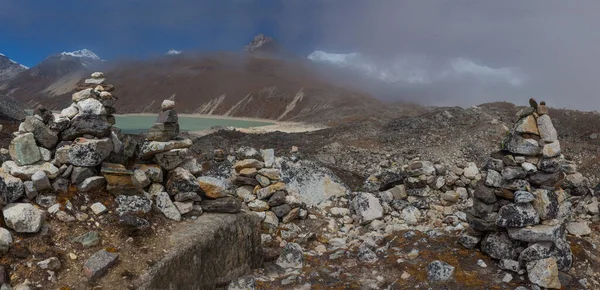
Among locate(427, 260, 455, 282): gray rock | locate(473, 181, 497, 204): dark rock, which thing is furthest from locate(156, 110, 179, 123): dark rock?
locate(473, 181, 497, 204): dark rock

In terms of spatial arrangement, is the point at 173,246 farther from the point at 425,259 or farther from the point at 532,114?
the point at 532,114

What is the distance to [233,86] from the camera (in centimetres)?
13200

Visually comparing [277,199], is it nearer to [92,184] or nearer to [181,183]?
[181,183]

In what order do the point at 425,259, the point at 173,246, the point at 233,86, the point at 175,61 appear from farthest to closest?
the point at 175,61
the point at 233,86
the point at 425,259
the point at 173,246

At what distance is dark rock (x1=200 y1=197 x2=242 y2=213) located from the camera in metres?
8.56

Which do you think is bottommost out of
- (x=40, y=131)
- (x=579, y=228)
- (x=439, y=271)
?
(x=439, y=271)

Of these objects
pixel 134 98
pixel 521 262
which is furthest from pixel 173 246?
pixel 134 98

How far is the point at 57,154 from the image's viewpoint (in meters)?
6.89

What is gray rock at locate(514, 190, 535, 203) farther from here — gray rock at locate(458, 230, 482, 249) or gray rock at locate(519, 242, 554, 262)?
gray rock at locate(458, 230, 482, 249)

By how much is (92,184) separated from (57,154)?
733 millimetres

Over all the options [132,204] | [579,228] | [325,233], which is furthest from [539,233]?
[132,204]

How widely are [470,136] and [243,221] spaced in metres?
21.8

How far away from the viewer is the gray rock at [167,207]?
25.3ft

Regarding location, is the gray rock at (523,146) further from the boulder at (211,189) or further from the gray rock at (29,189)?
the gray rock at (29,189)
